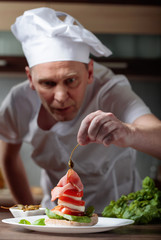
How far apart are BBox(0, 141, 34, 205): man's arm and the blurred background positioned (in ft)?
2.77

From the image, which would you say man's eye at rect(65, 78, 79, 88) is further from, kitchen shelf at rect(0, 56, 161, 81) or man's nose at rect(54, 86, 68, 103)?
kitchen shelf at rect(0, 56, 161, 81)

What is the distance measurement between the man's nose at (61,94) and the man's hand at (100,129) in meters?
0.49

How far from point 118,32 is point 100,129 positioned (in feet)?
5.81

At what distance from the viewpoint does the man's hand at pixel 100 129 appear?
0.98 metres

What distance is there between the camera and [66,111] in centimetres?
156

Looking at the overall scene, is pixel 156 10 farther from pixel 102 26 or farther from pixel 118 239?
pixel 118 239

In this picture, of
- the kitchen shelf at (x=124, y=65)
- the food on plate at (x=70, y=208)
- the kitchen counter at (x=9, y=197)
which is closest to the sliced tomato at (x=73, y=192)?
the food on plate at (x=70, y=208)

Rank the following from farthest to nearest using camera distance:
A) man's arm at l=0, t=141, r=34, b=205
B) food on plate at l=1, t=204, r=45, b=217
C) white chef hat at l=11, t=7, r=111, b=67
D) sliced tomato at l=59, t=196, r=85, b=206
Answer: man's arm at l=0, t=141, r=34, b=205 < white chef hat at l=11, t=7, r=111, b=67 < food on plate at l=1, t=204, r=45, b=217 < sliced tomato at l=59, t=196, r=85, b=206

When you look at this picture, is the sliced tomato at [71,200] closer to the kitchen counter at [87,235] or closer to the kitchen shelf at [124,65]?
the kitchen counter at [87,235]

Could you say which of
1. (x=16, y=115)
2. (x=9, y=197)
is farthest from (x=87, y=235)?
(x=9, y=197)

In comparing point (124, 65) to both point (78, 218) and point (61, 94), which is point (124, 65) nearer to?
point (61, 94)


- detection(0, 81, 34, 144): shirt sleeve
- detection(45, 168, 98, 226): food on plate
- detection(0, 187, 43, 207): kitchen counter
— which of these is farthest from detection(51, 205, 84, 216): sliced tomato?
detection(0, 187, 43, 207): kitchen counter

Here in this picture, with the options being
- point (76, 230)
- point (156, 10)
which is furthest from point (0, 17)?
point (76, 230)

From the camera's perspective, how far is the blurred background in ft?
8.48
